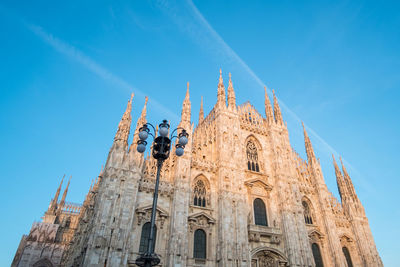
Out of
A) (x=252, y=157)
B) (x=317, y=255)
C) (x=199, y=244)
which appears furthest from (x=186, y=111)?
(x=317, y=255)

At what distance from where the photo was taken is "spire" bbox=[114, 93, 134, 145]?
2220cm

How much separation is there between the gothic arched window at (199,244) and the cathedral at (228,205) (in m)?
0.07

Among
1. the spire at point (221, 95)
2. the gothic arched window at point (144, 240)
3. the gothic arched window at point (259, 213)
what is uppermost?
the spire at point (221, 95)

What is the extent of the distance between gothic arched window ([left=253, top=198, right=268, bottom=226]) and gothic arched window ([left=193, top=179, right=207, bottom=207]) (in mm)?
5548

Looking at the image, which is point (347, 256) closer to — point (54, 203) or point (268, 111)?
point (268, 111)

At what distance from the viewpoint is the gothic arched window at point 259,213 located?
25750mm

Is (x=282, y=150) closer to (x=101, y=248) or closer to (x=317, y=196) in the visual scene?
(x=317, y=196)

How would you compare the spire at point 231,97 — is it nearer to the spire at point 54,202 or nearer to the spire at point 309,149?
the spire at point 309,149

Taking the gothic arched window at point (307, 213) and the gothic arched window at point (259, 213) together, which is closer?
the gothic arched window at point (259, 213)

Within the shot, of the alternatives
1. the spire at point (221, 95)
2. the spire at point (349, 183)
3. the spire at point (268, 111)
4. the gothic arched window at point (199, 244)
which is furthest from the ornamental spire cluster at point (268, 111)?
the gothic arched window at point (199, 244)

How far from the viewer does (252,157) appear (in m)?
29.2

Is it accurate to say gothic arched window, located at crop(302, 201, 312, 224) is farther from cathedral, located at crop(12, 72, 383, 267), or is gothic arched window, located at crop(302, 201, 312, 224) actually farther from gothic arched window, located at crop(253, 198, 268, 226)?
gothic arched window, located at crop(253, 198, 268, 226)

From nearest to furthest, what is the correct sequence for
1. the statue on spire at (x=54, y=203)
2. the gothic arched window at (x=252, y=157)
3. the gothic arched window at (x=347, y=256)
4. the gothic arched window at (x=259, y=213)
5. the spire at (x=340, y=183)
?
the gothic arched window at (x=259, y=213)
the gothic arched window at (x=347, y=256)
the gothic arched window at (x=252, y=157)
the spire at (x=340, y=183)
the statue on spire at (x=54, y=203)

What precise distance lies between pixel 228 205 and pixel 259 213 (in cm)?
460
